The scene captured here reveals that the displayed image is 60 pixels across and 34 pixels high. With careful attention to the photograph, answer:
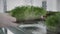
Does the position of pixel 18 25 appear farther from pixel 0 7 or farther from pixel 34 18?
pixel 0 7

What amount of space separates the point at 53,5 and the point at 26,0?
1.37 feet

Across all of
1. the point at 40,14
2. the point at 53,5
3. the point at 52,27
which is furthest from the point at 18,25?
the point at 53,5

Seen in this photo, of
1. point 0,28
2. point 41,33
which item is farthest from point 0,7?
point 41,33

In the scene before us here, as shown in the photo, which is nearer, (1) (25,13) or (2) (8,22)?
(1) (25,13)

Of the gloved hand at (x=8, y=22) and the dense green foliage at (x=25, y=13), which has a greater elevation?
the dense green foliage at (x=25, y=13)

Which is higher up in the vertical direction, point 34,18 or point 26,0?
point 26,0

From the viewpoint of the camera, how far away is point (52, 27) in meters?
0.46

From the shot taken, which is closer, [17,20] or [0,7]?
[17,20]

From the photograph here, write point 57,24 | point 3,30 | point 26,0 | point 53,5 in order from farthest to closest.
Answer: point 53,5, point 26,0, point 3,30, point 57,24

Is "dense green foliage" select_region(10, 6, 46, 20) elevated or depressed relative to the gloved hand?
elevated

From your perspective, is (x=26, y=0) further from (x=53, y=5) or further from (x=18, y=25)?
(x=18, y=25)

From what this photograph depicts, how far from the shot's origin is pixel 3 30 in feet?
2.16

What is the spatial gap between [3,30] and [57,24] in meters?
0.34

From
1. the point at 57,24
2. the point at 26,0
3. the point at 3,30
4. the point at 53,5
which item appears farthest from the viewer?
the point at 53,5
